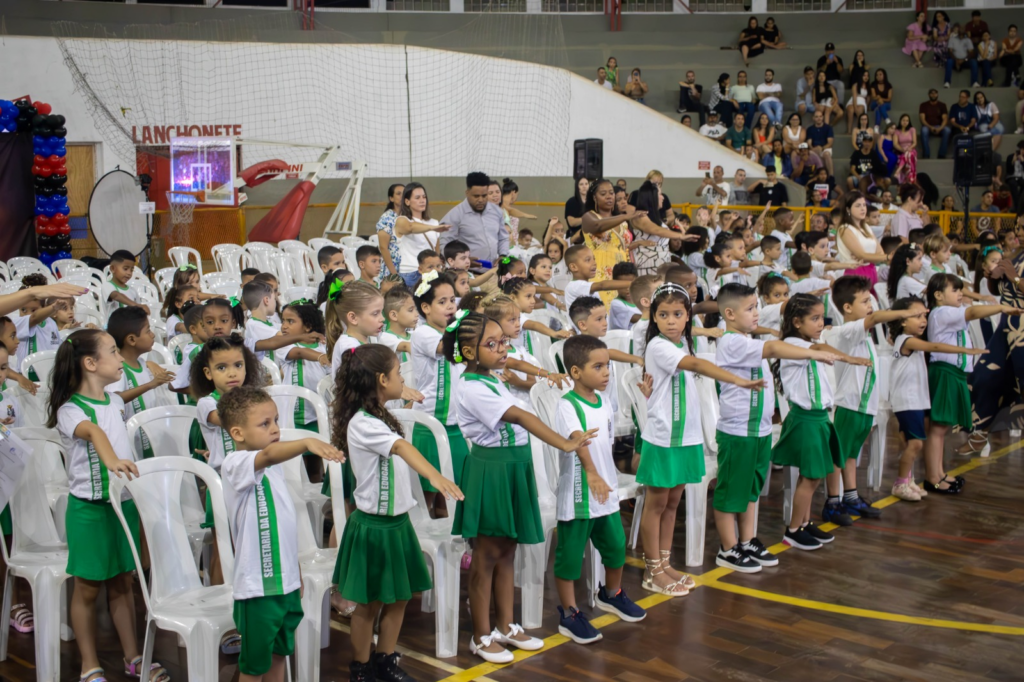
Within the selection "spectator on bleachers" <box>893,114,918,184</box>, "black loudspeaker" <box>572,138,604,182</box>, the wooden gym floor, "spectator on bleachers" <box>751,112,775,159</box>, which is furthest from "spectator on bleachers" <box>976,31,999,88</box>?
the wooden gym floor

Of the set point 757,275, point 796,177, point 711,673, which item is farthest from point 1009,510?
point 796,177

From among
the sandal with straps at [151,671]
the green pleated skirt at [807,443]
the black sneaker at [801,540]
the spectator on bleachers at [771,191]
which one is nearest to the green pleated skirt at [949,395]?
the green pleated skirt at [807,443]

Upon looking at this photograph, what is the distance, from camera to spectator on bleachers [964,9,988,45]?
16.8m

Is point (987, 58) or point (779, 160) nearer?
point (779, 160)

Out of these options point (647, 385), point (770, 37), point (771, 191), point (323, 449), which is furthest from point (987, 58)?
point (323, 449)

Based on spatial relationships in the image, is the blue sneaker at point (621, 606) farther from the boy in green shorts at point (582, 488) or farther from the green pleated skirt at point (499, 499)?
the green pleated skirt at point (499, 499)

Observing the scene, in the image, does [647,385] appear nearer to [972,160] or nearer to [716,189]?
[972,160]

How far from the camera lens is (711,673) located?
3.76 meters

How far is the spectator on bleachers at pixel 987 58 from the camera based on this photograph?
1647 cm

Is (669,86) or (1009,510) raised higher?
(669,86)

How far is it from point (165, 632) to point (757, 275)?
6.50 m

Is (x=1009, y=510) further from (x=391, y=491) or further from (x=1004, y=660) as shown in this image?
(x=391, y=491)

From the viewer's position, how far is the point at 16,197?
11.6 metres

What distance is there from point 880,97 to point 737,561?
1329 centimetres
